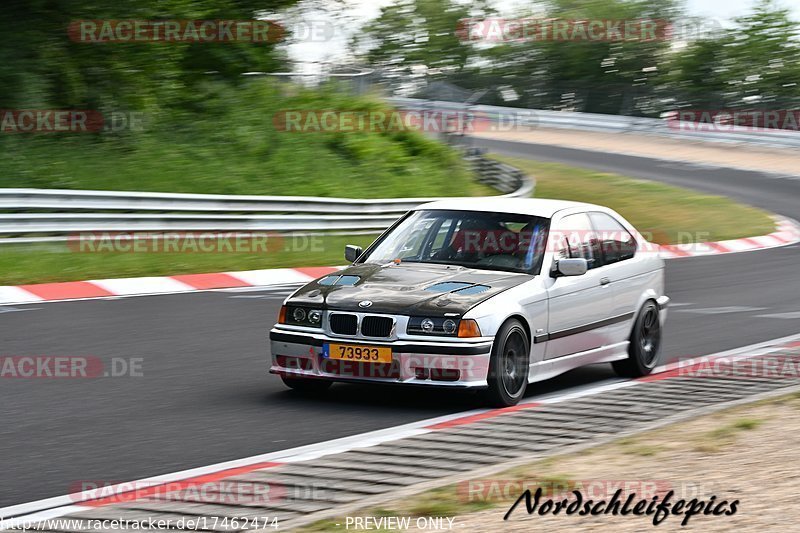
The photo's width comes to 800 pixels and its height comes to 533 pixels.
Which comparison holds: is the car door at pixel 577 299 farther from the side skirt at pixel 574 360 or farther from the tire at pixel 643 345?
the tire at pixel 643 345

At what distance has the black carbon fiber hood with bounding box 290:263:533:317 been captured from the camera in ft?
27.1

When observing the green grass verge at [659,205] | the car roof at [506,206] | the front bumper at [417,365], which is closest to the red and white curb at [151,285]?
the car roof at [506,206]

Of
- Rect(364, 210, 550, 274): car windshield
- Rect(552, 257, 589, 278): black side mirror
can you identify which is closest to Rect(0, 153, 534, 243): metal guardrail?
Rect(364, 210, 550, 274): car windshield

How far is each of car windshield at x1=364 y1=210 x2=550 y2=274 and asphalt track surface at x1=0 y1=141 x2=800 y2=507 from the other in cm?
100

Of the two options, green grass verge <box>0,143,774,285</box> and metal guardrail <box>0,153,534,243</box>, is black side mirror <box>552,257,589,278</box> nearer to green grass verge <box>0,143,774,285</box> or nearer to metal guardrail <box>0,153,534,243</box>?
green grass verge <box>0,143,774,285</box>

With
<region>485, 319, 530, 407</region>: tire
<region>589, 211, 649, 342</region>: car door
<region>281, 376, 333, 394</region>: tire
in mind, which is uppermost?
<region>589, 211, 649, 342</region>: car door

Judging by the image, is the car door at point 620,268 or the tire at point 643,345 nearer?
the car door at point 620,268

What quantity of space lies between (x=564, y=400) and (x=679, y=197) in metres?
22.9

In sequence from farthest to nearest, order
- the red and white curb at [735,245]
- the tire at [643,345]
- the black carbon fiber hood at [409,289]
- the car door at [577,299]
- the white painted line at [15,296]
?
the red and white curb at [735,245] < the white painted line at [15,296] < the tire at [643,345] < the car door at [577,299] < the black carbon fiber hood at [409,289]

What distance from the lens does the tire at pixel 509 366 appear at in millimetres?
8312

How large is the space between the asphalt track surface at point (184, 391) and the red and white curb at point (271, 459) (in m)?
0.15

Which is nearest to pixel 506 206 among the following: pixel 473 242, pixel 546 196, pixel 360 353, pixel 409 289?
pixel 473 242

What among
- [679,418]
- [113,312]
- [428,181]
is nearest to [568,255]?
[679,418]

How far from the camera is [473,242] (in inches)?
367
